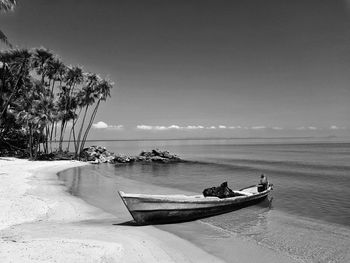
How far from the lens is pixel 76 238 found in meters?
10.4

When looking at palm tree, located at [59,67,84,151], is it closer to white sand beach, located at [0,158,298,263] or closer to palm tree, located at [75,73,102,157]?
palm tree, located at [75,73,102,157]

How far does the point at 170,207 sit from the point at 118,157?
139 feet

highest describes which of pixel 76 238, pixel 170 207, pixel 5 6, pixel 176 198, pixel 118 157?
pixel 5 6

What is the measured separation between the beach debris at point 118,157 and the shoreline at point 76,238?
3510cm

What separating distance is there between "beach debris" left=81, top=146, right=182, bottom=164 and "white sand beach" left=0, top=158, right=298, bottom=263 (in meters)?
35.8

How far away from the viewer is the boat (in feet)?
40.7

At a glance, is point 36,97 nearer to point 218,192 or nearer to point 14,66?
point 14,66

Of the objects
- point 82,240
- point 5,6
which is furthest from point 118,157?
point 82,240

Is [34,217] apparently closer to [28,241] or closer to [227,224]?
[28,241]

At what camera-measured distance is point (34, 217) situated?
1355cm

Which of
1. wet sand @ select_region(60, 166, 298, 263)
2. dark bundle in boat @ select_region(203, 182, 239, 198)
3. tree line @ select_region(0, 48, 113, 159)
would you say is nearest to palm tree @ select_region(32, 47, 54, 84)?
tree line @ select_region(0, 48, 113, 159)

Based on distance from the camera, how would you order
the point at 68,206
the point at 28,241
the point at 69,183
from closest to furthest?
the point at 28,241, the point at 68,206, the point at 69,183

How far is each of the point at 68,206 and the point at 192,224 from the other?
7.61m

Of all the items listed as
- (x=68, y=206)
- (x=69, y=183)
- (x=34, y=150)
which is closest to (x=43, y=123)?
(x=34, y=150)
